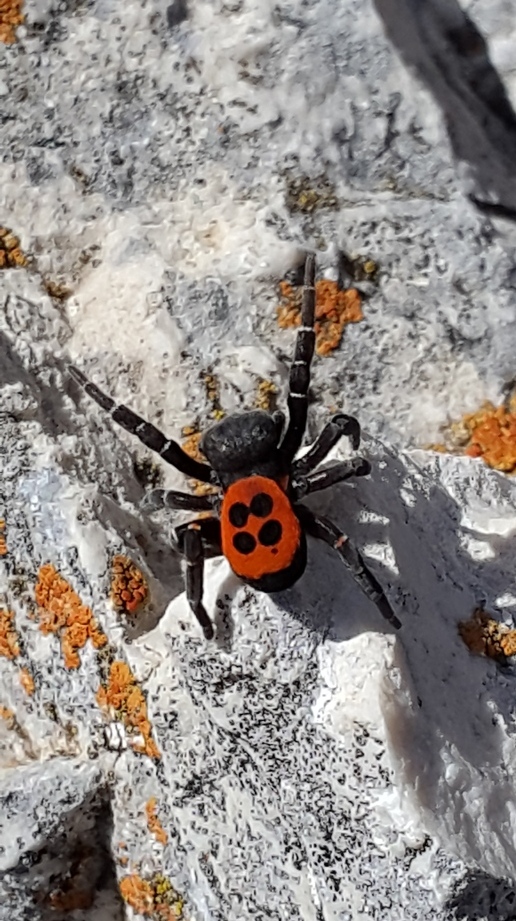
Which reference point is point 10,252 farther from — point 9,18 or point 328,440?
point 328,440

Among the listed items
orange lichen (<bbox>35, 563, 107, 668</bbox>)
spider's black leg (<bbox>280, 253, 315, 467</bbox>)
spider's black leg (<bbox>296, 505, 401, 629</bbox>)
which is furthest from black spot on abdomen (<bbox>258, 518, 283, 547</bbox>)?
orange lichen (<bbox>35, 563, 107, 668</bbox>)

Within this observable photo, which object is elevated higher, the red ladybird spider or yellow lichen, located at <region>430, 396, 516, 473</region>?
the red ladybird spider

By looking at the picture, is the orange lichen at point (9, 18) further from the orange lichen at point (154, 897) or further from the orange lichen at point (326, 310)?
the orange lichen at point (154, 897)

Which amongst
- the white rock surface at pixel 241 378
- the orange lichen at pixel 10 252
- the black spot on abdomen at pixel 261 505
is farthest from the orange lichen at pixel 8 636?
the orange lichen at pixel 10 252

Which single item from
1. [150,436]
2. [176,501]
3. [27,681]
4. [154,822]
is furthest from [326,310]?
[154,822]

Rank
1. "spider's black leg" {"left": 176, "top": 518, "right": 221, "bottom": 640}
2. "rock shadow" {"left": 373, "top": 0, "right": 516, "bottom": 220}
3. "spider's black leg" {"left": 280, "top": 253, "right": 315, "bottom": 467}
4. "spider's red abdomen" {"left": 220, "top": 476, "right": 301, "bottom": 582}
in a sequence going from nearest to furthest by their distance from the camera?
"spider's red abdomen" {"left": 220, "top": 476, "right": 301, "bottom": 582}, "spider's black leg" {"left": 176, "top": 518, "right": 221, "bottom": 640}, "spider's black leg" {"left": 280, "top": 253, "right": 315, "bottom": 467}, "rock shadow" {"left": 373, "top": 0, "right": 516, "bottom": 220}

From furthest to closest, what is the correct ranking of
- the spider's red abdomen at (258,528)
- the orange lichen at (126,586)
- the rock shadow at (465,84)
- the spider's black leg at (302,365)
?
1. the rock shadow at (465,84)
2. the spider's black leg at (302,365)
3. the orange lichen at (126,586)
4. the spider's red abdomen at (258,528)

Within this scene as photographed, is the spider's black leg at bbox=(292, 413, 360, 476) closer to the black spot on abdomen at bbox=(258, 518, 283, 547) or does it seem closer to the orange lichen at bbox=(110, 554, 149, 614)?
the black spot on abdomen at bbox=(258, 518, 283, 547)
